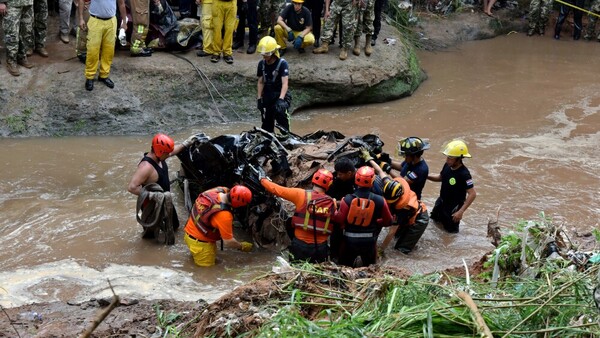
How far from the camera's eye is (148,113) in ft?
36.6

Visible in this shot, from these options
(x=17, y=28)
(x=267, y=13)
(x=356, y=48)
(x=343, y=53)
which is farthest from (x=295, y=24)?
(x=17, y=28)

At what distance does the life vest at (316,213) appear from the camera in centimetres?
674

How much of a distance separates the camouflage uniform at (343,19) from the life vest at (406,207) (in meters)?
5.29

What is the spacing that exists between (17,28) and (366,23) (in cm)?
562

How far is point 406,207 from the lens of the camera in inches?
293

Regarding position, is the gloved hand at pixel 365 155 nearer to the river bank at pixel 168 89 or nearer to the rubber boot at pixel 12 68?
the river bank at pixel 168 89

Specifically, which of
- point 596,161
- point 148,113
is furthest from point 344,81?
point 596,161

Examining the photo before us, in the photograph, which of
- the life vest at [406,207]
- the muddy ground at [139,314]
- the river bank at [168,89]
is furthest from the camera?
the river bank at [168,89]

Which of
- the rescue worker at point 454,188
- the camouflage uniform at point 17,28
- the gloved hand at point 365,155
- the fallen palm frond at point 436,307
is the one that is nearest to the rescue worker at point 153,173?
the gloved hand at point 365,155

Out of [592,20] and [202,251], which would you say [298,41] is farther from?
[592,20]

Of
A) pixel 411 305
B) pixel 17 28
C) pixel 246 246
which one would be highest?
pixel 17 28

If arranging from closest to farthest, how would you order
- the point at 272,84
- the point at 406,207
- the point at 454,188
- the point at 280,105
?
the point at 406,207, the point at 454,188, the point at 280,105, the point at 272,84

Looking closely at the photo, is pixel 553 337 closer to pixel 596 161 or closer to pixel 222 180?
pixel 222 180

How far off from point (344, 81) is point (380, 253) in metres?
5.16
